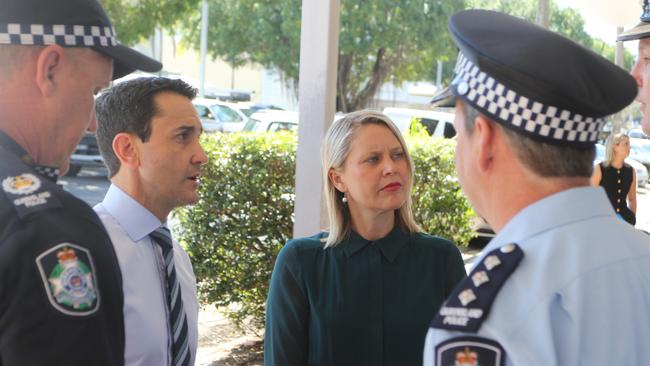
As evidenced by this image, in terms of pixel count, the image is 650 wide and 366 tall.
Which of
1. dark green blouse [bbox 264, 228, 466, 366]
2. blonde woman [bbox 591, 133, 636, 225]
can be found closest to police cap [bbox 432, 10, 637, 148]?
dark green blouse [bbox 264, 228, 466, 366]

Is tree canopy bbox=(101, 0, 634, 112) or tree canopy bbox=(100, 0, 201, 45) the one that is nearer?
tree canopy bbox=(100, 0, 201, 45)

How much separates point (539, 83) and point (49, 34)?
3.10ft

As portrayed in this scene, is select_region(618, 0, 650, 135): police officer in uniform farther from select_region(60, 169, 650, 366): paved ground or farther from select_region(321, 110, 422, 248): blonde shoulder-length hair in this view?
select_region(60, 169, 650, 366): paved ground

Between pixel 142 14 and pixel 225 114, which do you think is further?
pixel 225 114

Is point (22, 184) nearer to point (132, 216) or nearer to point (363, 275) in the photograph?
point (132, 216)

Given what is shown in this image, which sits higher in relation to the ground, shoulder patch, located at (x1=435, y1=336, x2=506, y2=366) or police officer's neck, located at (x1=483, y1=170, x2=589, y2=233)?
police officer's neck, located at (x1=483, y1=170, x2=589, y2=233)

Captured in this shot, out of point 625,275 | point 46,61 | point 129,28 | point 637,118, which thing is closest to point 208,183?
point 46,61

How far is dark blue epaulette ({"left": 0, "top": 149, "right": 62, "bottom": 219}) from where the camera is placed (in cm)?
136

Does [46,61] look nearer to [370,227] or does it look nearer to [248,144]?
[370,227]

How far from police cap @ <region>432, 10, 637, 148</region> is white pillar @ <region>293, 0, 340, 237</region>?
11.5ft

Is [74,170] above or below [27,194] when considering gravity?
below

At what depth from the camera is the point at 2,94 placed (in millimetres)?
1514

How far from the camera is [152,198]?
8.40 ft

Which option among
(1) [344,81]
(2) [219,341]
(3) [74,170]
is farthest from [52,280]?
(1) [344,81]
